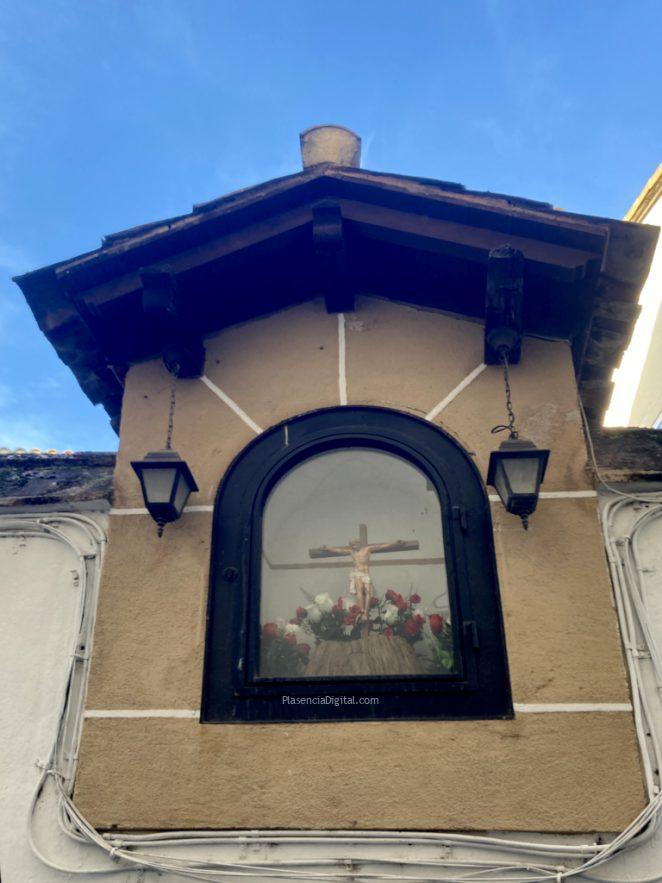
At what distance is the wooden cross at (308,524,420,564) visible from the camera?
4.96 meters

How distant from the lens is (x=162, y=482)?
4633mm

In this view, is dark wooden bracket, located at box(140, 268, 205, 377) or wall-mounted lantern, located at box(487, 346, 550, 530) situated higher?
dark wooden bracket, located at box(140, 268, 205, 377)

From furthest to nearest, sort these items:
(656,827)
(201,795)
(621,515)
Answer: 1. (621,515)
2. (201,795)
3. (656,827)

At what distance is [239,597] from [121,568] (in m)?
0.75

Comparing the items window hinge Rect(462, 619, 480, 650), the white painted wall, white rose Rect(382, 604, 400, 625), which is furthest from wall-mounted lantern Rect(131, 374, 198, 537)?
the white painted wall

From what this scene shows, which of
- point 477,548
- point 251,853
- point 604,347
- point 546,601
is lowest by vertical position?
point 251,853

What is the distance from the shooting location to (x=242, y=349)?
5.60 metres

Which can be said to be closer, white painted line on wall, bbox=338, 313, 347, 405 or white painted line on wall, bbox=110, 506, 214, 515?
white painted line on wall, bbox=110, 506, 214, 515

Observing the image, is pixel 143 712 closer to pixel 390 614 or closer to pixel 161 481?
pixel 161 481

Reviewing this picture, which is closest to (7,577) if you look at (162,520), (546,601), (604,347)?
(162,520)

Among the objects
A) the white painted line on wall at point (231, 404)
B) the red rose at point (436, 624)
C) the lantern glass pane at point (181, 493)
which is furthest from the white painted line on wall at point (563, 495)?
the lantern glass pane at point (181, 493)

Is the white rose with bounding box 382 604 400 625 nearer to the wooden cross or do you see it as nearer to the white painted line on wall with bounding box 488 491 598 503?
the wooden cross

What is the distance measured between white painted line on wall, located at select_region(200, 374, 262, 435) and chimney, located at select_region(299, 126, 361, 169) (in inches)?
85.6

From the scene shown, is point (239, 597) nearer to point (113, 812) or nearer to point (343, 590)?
point (343, 590)
